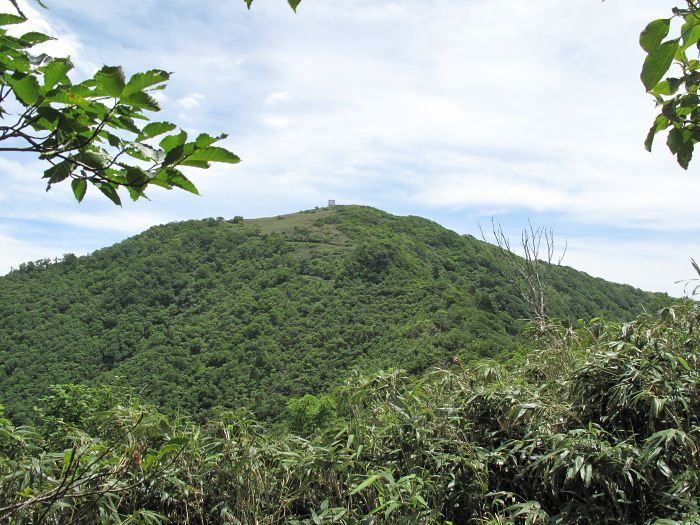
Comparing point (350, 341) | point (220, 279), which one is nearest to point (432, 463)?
point (350, 341)

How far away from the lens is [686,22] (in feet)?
2.41

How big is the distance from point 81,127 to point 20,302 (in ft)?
149

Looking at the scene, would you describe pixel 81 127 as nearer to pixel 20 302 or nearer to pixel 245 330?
pixel 245 330

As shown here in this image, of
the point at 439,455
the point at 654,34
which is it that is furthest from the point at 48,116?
the point at 439,455

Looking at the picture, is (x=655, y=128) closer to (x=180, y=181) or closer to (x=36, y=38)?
(x=180, y=181)

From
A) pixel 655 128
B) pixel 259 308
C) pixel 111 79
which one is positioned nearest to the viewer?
pixel 111 79

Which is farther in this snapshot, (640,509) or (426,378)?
(426,378)

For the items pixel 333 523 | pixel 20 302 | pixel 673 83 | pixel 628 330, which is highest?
pixel 20 302

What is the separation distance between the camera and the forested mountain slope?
26.8m

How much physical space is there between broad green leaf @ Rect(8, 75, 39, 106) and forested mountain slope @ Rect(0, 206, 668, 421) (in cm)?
1983

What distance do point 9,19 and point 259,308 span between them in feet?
124

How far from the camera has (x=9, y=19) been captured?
2.15ft

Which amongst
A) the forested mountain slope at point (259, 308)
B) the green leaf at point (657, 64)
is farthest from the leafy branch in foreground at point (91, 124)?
the forested mountain slope at point (259, 308)

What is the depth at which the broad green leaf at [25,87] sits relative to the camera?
2.14 ft
